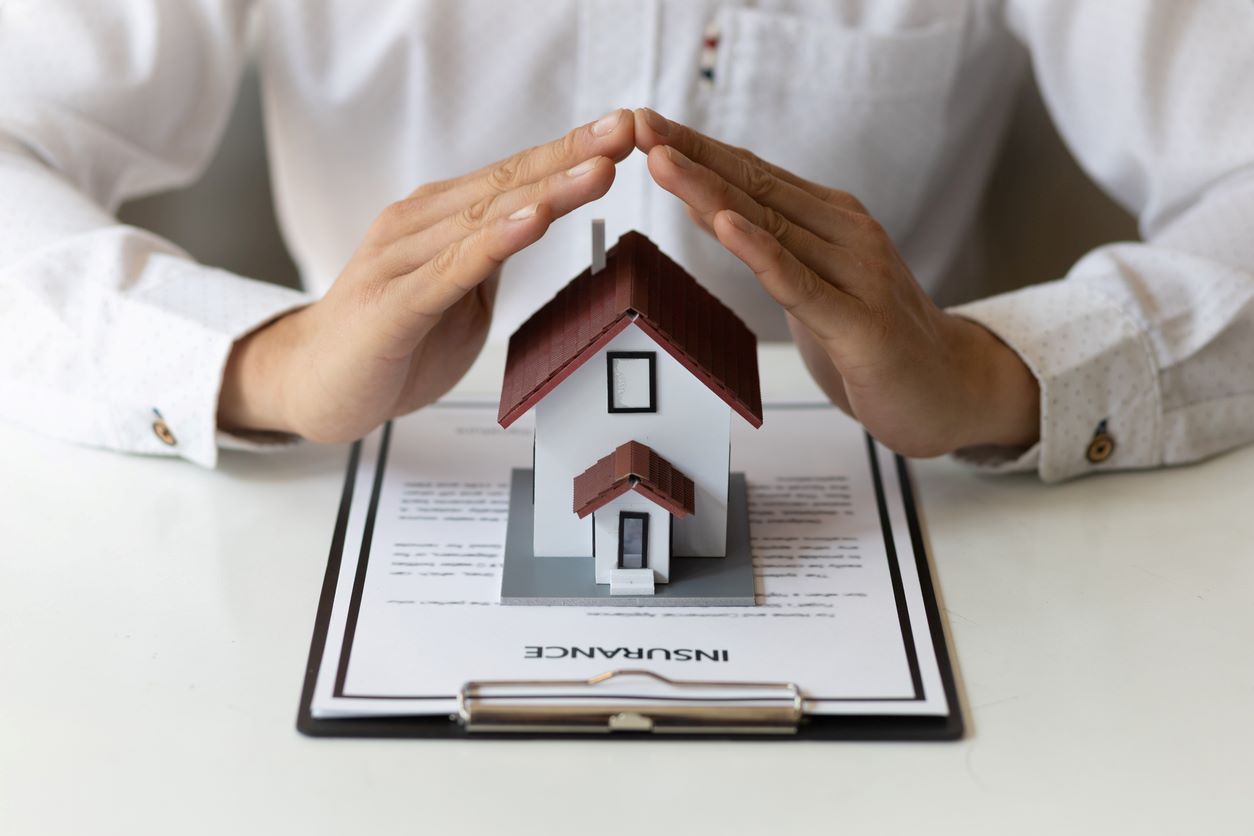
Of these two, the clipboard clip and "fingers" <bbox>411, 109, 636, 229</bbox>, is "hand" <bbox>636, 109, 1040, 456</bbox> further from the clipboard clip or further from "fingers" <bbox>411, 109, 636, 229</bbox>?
the clipboard clip

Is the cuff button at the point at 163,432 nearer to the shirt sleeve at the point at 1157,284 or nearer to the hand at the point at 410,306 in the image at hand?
the hand at the point at 410,306

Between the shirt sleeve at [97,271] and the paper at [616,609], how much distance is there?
0.41ft

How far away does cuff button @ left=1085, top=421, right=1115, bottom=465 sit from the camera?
787 millimetres

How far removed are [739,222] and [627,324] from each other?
0.25 ft

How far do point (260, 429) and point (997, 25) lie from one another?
771mm

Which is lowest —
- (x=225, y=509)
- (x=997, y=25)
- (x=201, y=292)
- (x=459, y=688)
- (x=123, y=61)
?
(x=459, y=688)

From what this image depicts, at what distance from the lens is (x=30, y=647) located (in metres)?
0.64

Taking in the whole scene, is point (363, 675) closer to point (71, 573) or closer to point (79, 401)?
point (71, 573)

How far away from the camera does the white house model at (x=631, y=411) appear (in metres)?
0.63

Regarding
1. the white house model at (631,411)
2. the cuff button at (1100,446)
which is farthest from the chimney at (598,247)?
the cuff button at (1100,446)

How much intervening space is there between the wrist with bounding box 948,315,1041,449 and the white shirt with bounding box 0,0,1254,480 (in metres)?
0.01

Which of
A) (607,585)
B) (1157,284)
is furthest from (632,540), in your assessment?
(1157,284)

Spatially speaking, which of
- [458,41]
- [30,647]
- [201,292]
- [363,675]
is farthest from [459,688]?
[458,41]

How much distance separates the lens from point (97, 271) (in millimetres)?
812
